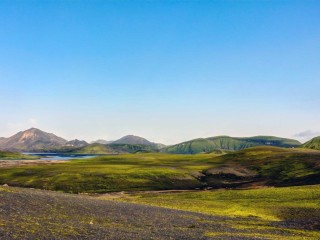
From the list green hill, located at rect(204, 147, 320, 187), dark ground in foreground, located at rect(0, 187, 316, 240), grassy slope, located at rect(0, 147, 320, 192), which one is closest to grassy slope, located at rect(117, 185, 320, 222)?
dark ground in foreground, located at rect(0, 187, 316, 240)

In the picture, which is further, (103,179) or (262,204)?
(103,179)

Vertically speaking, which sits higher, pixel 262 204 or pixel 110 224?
pixel 110 224

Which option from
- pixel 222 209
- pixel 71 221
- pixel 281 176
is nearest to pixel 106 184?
pixel 222 209

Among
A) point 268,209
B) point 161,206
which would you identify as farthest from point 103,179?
point 268,209

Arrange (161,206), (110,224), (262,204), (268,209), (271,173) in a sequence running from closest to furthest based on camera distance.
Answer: (110,224), (268,209), (161,206), (262,204), (271,173)

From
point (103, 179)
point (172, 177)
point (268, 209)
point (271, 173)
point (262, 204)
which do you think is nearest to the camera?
point (268, 209)

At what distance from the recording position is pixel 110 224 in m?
47.8

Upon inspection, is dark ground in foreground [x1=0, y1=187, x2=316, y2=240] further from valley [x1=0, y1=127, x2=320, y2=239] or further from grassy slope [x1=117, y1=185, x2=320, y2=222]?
grassy slope [x1=117, y1=185, x2=320, y2=222]

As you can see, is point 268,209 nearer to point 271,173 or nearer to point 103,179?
point 103,179

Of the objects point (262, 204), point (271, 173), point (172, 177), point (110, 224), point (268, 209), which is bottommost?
point (268, 209)

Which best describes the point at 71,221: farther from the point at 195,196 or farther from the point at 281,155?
the point at 281,155

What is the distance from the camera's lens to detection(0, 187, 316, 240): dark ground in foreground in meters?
37.8

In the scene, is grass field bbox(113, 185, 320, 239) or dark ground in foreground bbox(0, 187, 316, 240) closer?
dark ground in foreground bbox(0, 187, 316, 240)

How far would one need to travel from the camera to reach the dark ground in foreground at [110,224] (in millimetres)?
37844
